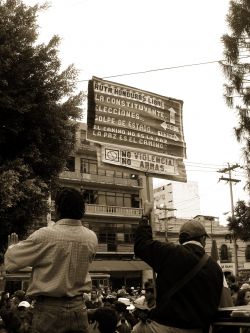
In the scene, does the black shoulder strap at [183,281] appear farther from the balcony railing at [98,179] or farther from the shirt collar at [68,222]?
the balcony railing at [98,179]

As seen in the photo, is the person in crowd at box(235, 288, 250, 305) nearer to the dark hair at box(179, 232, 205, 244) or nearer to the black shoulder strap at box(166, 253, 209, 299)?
the dark hair at box(179, 232, 205, 244)

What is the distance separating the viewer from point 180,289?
11.4 feet

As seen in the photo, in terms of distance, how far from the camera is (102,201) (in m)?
39.8

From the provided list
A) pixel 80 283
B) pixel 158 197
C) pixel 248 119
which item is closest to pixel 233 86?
pixel 248 119

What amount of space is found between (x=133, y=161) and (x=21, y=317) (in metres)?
2.99

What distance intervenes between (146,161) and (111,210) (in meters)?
33.5

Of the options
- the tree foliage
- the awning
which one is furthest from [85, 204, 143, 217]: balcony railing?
the tree foliage

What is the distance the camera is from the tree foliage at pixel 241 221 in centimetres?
2212

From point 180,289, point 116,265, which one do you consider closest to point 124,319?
point 180,289

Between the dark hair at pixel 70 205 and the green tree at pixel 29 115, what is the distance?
758 cm

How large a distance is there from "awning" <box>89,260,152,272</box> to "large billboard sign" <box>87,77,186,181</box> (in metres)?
29.8

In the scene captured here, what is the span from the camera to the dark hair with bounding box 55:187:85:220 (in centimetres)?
391

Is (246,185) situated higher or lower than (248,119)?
lower

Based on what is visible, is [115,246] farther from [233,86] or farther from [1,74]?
[1,74]
